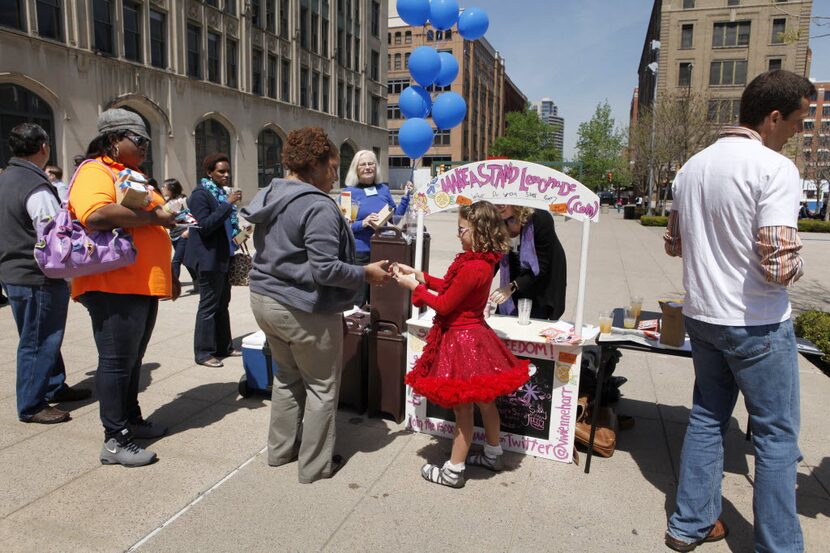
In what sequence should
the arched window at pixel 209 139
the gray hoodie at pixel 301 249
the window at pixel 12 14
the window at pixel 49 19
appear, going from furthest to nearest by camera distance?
the arched window at pixel 209 139, the window at pixel 49 19, the window at pixel 12 14, the gray hoodie at pixel 301 249

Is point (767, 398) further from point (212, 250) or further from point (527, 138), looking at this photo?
point (527, 138)

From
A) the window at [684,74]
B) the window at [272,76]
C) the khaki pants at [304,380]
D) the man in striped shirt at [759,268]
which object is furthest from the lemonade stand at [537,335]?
the window at [684,74]

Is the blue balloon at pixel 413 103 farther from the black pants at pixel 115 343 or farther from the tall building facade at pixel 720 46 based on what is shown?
the tall building facade at pixel 720 46

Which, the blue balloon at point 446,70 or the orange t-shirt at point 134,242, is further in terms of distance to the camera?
the blue balloon at point 446,70

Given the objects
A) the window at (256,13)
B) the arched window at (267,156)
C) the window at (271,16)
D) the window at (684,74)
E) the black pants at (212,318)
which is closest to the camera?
the black pants at (212,318)

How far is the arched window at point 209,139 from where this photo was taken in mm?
27422

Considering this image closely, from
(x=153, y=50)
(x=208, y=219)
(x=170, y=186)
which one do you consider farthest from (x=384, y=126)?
(x=208, y=219)

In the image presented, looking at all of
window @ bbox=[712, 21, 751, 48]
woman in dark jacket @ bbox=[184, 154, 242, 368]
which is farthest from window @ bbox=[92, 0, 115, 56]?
window @ bbox=[712, 21, 751, 48]

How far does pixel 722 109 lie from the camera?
33000 mm

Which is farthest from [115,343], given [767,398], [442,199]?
[767,398]

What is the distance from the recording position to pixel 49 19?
19953 mm

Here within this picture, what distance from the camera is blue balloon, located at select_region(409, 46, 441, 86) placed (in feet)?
40.8

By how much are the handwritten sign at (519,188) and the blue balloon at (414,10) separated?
9799mm

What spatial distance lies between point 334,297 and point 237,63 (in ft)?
100.0
